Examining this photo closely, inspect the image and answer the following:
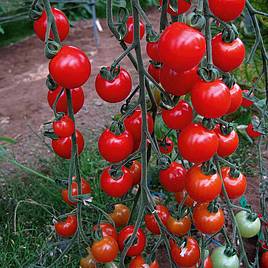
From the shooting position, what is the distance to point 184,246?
3.08 feet

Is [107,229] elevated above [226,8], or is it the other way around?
[226,8]

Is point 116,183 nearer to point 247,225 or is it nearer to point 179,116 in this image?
point 179,116

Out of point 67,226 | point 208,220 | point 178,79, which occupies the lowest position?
point 67,226

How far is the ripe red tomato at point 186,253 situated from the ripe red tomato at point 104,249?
122 mm

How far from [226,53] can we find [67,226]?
514 millimetres

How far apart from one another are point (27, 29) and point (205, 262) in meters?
3.87

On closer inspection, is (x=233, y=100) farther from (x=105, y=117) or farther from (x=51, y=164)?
(x=105, y=117)

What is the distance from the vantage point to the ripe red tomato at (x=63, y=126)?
0.84 m

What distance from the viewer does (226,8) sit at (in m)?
0.71

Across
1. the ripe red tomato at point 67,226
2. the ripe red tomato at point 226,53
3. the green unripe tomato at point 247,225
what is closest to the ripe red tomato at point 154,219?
the ripe red tomato at point 67,226

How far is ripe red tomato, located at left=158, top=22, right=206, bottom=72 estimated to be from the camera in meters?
0.65

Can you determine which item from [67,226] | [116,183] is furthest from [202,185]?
[67,226]

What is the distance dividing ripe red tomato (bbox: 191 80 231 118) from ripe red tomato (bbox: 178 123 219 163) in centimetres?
4

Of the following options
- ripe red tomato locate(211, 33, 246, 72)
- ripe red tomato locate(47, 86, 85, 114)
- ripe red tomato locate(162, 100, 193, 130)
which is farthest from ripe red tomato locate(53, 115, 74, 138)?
ripe red tomato locate(211, 33, 246, 72)
